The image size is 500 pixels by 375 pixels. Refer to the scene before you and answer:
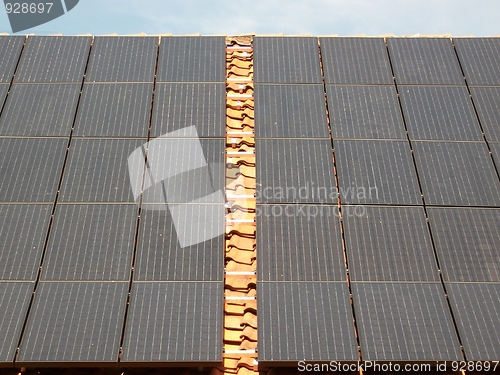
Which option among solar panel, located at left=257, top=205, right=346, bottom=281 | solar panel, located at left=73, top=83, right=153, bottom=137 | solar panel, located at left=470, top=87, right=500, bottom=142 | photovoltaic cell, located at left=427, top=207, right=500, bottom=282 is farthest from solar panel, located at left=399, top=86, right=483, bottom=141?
solar panel, located at left=73, top=83, right=153, bottom=137

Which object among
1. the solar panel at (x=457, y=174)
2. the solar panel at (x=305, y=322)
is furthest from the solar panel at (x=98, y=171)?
the solar panel at (x=457, y=174)

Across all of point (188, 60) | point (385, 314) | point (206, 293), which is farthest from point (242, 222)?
point (188, 60)

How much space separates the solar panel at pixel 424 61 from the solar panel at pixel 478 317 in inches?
289

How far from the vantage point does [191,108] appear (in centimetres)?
1652

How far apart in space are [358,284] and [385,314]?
0.97m

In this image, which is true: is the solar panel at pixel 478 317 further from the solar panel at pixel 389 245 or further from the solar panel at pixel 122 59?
the solar panel at pixel 122 59

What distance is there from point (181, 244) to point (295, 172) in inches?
154

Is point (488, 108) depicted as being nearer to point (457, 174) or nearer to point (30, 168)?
point (457, 174)

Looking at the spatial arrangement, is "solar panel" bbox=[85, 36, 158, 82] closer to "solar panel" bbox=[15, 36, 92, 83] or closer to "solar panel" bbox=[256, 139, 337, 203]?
"solar panel" bbox=[15, 36, 92, 83]

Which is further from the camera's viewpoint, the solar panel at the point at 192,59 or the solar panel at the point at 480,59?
the solar panel at the point at 480,59

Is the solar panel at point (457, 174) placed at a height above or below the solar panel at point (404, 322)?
above

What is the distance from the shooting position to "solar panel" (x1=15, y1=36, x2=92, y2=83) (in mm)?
17344

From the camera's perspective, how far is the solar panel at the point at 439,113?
53.0 feet

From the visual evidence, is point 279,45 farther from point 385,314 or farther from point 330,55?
point 385,314
